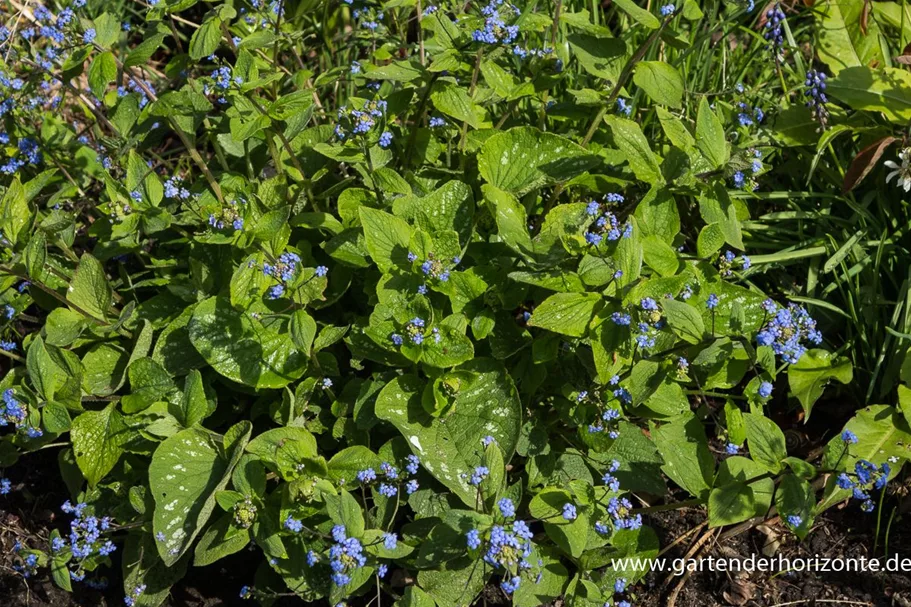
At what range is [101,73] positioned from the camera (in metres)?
3.01

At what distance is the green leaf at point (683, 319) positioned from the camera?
258 centimetres

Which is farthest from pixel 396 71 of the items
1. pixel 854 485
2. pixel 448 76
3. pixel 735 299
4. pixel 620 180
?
pixel 854 485

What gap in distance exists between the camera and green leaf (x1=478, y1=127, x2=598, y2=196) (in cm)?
326

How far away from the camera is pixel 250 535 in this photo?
2.89 m

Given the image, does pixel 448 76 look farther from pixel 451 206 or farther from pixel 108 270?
pixel 108 270

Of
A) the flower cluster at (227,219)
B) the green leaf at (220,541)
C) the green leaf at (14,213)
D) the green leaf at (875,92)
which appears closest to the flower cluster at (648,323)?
the flower cluster at (227,219)

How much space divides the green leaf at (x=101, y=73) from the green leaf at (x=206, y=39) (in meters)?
0.30

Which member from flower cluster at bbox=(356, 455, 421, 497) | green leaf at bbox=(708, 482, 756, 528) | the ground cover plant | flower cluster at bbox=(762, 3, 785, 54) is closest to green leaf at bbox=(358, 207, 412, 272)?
the ground cover plant

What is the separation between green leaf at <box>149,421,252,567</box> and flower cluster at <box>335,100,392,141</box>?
44.8 inches

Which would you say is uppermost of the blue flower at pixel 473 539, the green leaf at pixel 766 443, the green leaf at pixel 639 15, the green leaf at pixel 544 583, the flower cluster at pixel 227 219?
the green leaf at pixel 639 15

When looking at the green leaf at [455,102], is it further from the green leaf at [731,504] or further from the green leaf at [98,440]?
the green leaf at [98,440]

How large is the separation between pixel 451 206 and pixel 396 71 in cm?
55

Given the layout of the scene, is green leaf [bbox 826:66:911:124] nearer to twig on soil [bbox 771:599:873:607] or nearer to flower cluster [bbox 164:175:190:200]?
twig on soil [bbox 771:599:873:607]

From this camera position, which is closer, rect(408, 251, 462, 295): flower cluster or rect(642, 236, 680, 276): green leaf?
rect(408, 251, 462, 295): flower cluster
